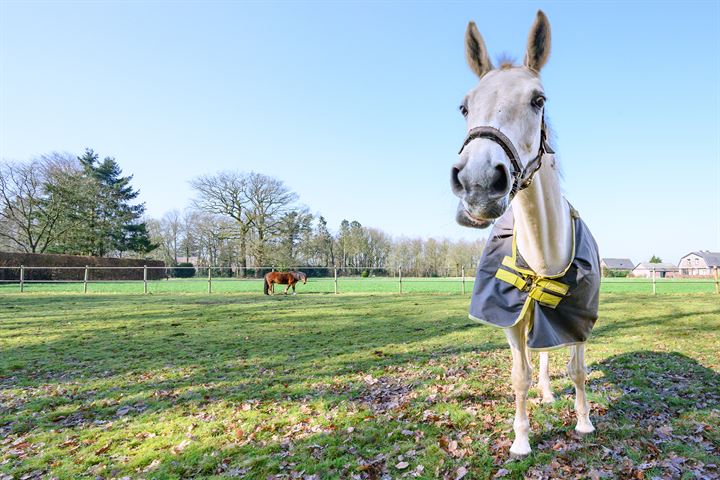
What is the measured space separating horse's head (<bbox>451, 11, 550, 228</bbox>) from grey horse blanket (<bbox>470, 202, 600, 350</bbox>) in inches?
41.0

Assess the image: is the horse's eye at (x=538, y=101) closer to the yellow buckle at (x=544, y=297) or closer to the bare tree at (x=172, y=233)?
the yellow buckle at (x=544, y=297)

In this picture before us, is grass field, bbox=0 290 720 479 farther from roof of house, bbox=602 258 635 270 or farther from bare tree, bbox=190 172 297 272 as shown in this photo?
roof of house, bbox=602 258 635 270

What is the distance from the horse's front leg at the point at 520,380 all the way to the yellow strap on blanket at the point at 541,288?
258 mm

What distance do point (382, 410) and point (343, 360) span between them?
2.06 m

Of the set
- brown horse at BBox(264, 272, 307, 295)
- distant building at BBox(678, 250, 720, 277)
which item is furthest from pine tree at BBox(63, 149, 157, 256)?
distant building at BBox(678, 250, 720, 277)

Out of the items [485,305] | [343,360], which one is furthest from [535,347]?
[343,360]

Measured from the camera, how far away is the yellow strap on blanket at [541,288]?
2.64 m

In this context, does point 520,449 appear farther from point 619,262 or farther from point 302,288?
point 619,262

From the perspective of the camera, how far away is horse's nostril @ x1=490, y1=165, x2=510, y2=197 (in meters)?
1.56

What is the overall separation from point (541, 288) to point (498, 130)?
143cm

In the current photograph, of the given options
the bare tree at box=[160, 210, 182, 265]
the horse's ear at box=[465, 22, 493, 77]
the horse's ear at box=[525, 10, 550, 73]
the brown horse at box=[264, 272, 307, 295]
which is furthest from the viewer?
the bare tree at box=[160, 210, 182, 265]

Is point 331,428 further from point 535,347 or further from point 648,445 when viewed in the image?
point 648,445

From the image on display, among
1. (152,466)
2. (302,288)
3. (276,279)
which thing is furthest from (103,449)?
(302,288)

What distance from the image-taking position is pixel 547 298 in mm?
2670
